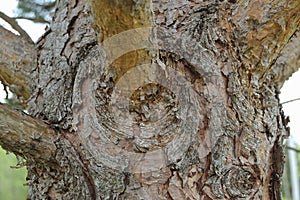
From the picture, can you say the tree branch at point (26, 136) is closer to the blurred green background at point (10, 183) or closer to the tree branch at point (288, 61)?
the tree branch at point (288, 61)

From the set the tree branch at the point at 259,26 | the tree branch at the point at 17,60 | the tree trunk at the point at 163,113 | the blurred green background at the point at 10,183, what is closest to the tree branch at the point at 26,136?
the tree trunk at the point at 163,113

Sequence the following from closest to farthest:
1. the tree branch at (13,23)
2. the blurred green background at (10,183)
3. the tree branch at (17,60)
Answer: the tree branch at (17,60), the tree branch at (13,23), the blurred green background at (10,183)

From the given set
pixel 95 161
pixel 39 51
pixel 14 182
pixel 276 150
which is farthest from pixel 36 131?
pixel 14 182

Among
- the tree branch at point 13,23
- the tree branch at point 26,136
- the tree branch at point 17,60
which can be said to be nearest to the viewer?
the tree branch at point 26,136

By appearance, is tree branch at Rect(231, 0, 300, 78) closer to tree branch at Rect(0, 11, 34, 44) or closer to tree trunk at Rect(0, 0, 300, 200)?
tree trunk at Rect(0, 0, 300, 200)

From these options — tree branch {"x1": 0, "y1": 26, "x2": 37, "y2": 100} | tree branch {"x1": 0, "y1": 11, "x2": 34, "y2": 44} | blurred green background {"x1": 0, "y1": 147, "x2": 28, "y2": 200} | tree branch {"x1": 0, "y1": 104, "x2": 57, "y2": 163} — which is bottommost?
tree branch {"x1": 0, "y1": 104, "x2": 57, "y2": 163}

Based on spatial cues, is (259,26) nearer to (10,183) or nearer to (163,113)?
(163,113)

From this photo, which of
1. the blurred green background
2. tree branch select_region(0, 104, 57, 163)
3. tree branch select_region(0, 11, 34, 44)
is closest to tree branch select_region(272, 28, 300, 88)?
tree branch select_region(0, 104, 57, 163)
